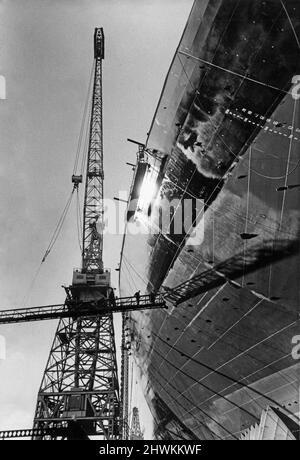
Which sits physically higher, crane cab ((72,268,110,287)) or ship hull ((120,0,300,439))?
crane cab ((72,268,110,287))

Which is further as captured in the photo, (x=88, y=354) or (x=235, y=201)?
(x=88, y=354)

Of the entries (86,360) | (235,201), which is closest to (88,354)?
(86,360)

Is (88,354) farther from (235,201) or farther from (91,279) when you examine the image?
(235,201)

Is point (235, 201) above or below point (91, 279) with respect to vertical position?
below

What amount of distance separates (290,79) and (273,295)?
161 inches

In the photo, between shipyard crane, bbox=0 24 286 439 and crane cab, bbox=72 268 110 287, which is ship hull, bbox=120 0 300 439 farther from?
crane cab, bbox=72 268 110 287

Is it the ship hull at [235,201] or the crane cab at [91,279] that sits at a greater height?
the crane cab at [91,279]

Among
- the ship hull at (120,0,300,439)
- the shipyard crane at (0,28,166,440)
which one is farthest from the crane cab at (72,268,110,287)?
the ship hull at (120,0,300,439)

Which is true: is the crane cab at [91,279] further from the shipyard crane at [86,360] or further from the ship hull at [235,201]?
the ship hull at [235,201]

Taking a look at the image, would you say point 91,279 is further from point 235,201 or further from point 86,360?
point 235,201

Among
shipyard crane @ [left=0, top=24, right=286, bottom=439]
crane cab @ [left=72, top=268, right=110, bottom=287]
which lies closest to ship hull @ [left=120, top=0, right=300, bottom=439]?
shipyard crane @ [left=0, top=24, right=286, bottom=439]

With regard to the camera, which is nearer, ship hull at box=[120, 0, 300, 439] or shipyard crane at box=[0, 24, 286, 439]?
Result: ship hull at box=[120, 0, 300, 439]

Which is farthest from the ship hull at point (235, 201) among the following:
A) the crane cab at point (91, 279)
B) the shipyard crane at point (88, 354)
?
the crane cab at point (91, 279)

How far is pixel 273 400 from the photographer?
29.3 ft
